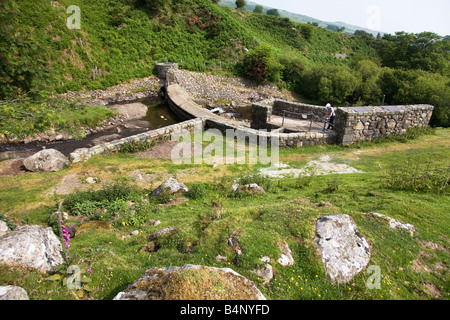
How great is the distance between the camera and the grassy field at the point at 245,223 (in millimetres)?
4219

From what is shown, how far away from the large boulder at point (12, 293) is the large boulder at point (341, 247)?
4.32m

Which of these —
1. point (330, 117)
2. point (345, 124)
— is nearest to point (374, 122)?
point (345, 124)

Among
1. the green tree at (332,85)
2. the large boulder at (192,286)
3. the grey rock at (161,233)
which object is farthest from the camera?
the green tree at (332,85)

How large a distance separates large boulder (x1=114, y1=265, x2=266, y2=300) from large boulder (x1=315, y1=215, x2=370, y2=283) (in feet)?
5.32

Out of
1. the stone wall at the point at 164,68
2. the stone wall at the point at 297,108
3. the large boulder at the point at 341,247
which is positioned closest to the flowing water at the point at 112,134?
the stone wall at the point at 164,68

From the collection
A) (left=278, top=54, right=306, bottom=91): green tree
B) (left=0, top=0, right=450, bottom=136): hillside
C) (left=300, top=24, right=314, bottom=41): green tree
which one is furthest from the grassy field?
(left=300, top=24, right=314, bottom=41): green tree

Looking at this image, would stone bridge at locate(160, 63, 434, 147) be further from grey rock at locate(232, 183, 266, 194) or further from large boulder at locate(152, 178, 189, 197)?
large boulder at locate(152, 178, 189, 197)

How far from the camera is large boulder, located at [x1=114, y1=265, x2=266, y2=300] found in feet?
10.7

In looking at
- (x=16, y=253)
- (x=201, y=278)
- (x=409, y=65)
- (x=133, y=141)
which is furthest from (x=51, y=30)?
(x=409, y=65)

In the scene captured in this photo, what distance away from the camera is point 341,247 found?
469 cm

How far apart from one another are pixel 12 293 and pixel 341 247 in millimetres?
4833

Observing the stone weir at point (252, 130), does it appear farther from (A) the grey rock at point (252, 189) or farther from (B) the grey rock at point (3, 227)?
(B) the grey rock at point (3, 227)

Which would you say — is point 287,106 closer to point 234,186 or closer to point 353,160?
point 353,160

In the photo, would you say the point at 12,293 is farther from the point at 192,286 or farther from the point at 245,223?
the point at 245,223
